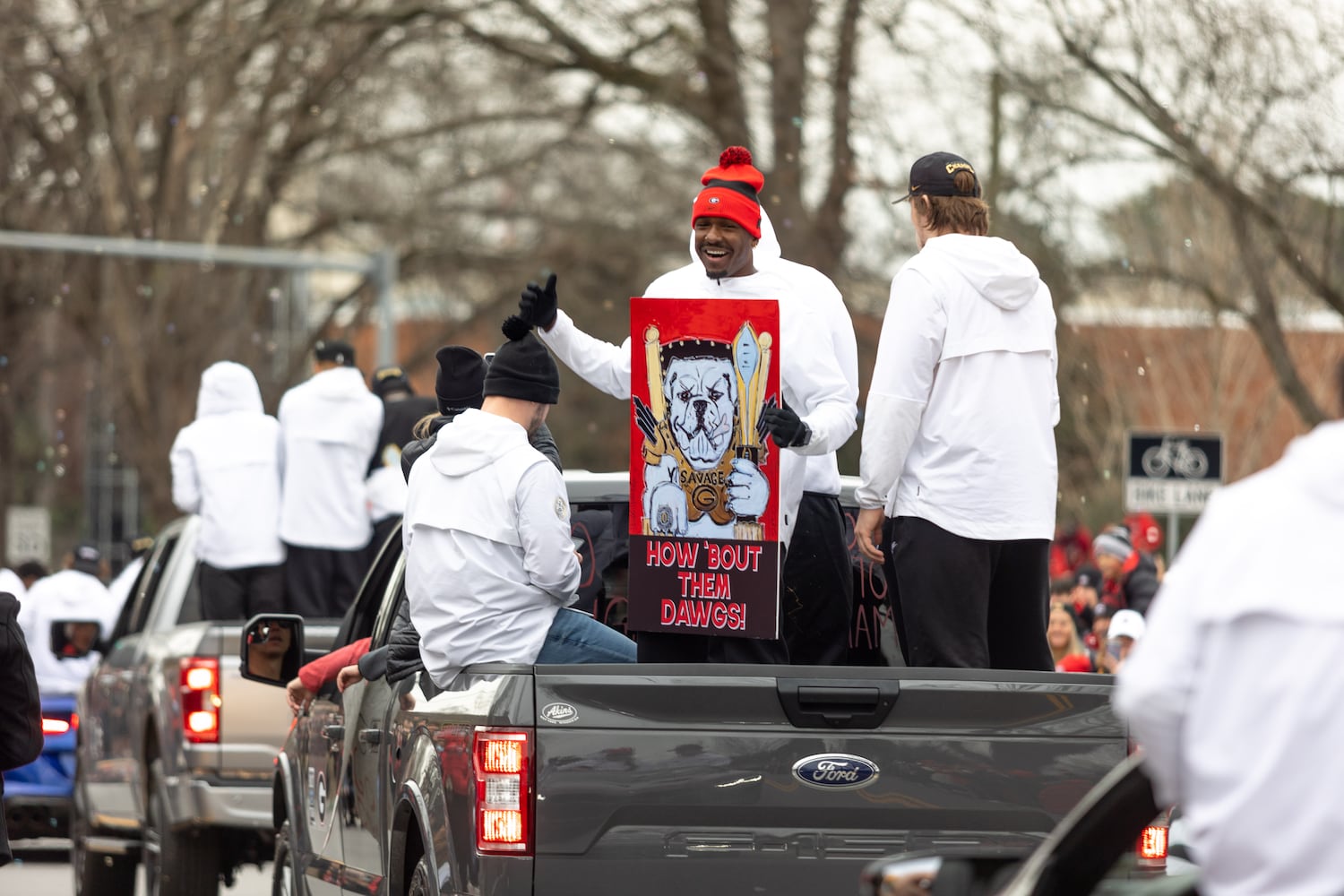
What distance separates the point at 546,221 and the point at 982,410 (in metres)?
26.6

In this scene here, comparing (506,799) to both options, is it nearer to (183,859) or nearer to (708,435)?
(708,435)

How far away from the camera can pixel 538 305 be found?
6148 mm

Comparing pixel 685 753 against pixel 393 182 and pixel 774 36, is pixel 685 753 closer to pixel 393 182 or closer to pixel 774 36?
pixel 774 36

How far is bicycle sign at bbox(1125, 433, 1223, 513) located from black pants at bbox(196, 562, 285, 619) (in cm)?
1168

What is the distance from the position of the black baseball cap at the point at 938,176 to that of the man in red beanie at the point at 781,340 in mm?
407

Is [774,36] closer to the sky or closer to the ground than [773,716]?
closer to the sky

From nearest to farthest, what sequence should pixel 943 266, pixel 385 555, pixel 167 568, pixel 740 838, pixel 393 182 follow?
pixel 740 838
pixel 943 266
pixel 385 555
pixel 167 568
pixel 393 182

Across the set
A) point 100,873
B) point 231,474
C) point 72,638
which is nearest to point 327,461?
point 231,474

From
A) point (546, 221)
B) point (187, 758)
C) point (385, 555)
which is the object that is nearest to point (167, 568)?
point (187, 758)

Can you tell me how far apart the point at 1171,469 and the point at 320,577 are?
11723 mm

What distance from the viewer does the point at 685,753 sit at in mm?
5047

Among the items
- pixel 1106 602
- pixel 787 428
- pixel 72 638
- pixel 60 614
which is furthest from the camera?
pixel 1106 602

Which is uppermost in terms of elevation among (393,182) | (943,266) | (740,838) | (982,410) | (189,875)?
(393,182)

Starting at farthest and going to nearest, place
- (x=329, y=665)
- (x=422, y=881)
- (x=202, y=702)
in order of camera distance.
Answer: (x=202, y=702)
(x=329, y=665)
(x=422, y=881)
